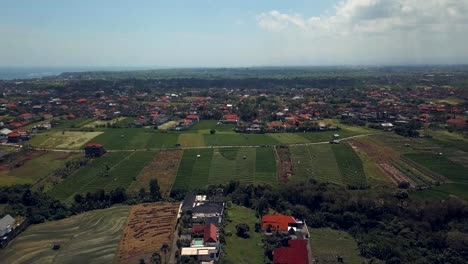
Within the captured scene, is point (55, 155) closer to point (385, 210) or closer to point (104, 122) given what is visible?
point (104, 122)

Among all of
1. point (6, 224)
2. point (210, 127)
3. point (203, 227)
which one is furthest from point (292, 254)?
point (210, 127)

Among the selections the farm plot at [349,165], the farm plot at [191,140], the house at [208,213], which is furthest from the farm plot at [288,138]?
the house at [208,213]

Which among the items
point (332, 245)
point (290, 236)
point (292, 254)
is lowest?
point (332, 245)

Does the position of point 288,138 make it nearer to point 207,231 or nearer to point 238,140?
point 238,140

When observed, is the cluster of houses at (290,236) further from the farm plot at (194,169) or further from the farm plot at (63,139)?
the farm plot at (63,139)

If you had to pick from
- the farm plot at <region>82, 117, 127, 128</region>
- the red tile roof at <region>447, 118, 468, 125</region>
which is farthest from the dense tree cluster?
the farm plot at <region>82, 117, 127, 128</region>

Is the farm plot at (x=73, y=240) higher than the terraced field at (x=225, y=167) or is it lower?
lower

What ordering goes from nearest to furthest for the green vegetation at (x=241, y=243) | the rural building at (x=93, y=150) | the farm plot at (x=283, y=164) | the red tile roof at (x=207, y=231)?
the green vegetation at (x=241, y=243) → the red tile roof at (x=207, y=231) → the farm plot at (x=283, y=164) → the rural building at (x=93, y=150)
